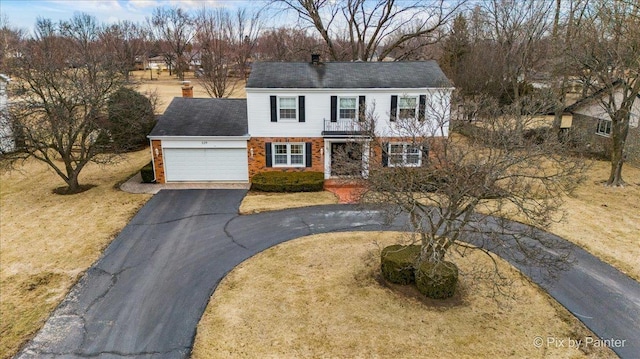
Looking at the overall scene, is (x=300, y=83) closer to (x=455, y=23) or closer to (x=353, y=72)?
(x=353, y=72)

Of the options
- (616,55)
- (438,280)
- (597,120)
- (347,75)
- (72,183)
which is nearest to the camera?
(438,280)

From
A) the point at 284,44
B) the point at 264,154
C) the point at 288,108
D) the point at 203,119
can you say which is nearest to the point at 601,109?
the point at 288,108

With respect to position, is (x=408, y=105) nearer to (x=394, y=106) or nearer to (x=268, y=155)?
(x=394, y=106)

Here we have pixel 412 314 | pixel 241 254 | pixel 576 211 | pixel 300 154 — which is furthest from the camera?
pixel 300 154

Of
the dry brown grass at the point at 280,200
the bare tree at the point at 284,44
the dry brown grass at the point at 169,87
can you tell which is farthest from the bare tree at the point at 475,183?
the dry brown grass at the point at 169,87

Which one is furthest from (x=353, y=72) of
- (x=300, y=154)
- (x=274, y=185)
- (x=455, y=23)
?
(x=455, y=23)

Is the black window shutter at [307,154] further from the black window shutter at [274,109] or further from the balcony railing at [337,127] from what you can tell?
the black window shutter at [274,109]
